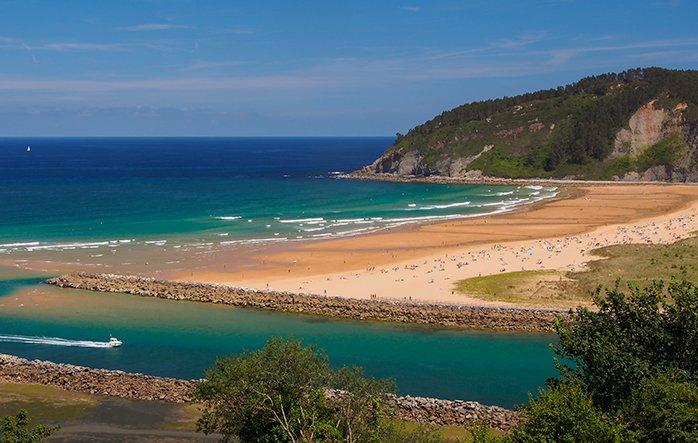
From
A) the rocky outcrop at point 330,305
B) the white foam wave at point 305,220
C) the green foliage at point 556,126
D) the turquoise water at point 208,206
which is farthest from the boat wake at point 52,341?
the green foliage at point 556,126

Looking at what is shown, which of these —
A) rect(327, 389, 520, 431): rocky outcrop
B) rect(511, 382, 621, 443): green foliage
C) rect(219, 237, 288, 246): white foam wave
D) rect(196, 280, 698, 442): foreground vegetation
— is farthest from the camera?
rect(219, 237, 288, 246): white foam wave

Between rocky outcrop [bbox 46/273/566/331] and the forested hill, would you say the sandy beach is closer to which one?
rocky outcrop [bbox 46/273/566/331]

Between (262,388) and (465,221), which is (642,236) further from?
(262,388)

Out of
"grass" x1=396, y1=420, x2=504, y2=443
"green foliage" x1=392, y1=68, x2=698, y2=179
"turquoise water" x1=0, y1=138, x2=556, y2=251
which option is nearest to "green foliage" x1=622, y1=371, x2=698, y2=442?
"grass" x1=396, y1=420, x2=504, y2=443

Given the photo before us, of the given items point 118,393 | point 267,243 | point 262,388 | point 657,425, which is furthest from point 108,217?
point 657,425

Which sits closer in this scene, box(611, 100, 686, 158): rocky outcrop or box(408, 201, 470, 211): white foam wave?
box(408, 201, 470, 211): white foam wave

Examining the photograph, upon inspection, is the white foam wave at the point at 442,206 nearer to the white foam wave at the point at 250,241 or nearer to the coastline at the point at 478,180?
the white foam wave at the point at 250,241
